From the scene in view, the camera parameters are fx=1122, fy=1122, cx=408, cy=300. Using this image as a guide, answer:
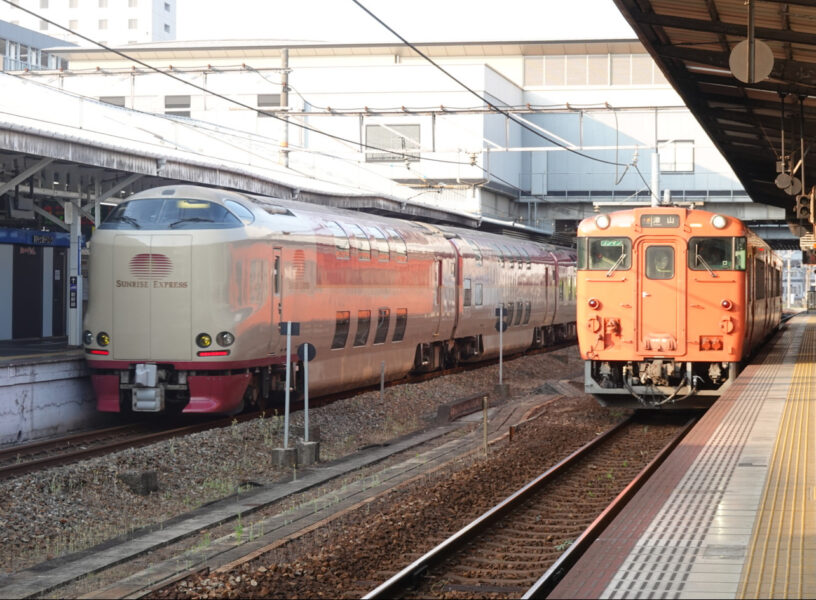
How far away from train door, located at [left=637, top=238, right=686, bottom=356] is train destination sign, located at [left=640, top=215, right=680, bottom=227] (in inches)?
10.2

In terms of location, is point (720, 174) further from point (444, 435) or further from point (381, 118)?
point (444, 435)

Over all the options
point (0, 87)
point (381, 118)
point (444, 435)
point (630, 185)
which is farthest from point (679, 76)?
point (630, 185)

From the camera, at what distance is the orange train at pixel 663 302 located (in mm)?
17125

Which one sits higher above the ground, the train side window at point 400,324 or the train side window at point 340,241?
the train side window at point 340,241

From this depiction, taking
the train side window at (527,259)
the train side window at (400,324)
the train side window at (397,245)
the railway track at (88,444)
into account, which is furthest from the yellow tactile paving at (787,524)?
the train side window at (527,259)

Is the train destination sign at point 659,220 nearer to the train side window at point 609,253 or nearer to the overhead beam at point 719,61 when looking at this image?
the train side window at point 609,253

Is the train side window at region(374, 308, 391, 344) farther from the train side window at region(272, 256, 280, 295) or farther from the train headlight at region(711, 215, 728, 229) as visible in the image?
the train headlight at region(711, 215, 728, 229)

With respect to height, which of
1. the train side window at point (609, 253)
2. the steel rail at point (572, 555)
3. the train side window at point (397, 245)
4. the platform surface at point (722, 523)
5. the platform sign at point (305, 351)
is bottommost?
the steel rail at point (572, 555)

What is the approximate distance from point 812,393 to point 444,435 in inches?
228

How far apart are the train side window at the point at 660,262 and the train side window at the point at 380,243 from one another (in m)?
5.66

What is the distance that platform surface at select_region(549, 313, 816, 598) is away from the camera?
6.54m

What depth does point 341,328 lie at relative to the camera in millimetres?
19344

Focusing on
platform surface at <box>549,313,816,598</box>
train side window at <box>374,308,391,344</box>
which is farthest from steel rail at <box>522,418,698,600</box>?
train side window at <box>374,308,391,344</box>

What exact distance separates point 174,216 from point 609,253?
674 centimetres
